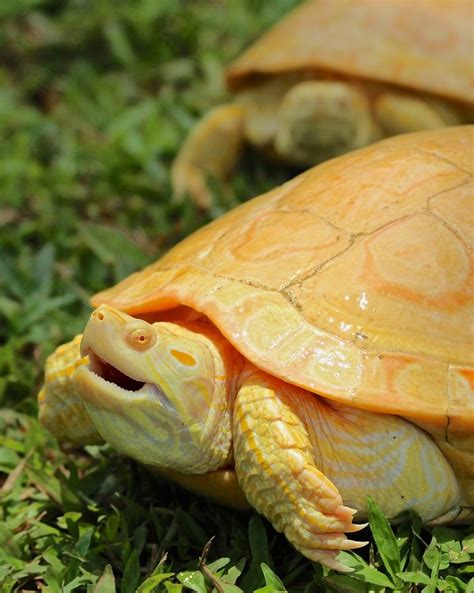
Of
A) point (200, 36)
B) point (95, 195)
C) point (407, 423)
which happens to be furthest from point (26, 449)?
point (200, 36)

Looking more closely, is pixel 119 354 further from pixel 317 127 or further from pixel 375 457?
pixel 317 127

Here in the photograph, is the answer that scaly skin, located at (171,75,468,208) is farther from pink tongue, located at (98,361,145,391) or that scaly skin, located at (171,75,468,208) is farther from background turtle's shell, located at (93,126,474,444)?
pink tongue, located at (98,361,145,391)

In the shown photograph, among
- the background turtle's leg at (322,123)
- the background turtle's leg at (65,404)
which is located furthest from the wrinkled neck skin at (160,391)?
the background turtle's leg at (322,123)

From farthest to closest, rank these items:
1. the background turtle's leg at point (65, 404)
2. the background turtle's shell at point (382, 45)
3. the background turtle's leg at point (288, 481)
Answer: the background turtle's shell at point (382, 45)
the background turtle's leg at point (65, 404)
the background turtle's leg at point (288, 481)

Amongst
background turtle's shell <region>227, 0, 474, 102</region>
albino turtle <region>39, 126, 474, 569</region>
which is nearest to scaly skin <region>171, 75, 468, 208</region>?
background turtle's shell <region>227, 0, 474, 102</region>

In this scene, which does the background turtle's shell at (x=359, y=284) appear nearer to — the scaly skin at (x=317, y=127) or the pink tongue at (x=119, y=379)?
the pink tongue at (x=119, y=379)

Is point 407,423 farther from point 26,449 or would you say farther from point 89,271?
point 89,271
